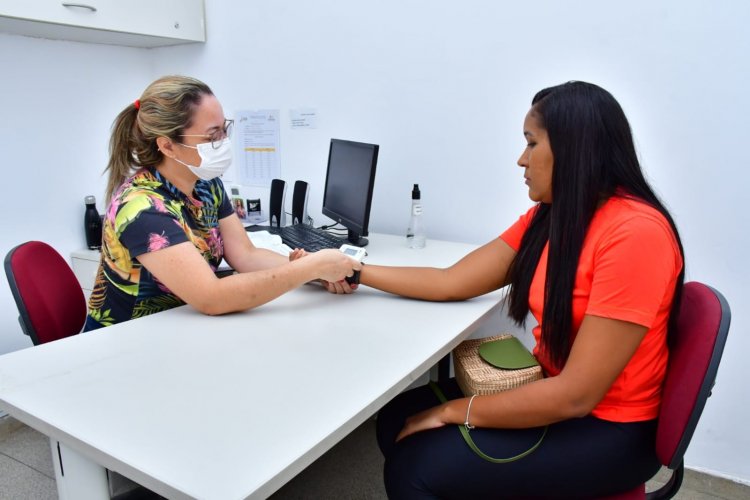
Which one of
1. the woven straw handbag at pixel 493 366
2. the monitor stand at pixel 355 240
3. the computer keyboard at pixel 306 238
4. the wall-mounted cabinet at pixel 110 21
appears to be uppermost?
the wall-mounted cabinet at pixel 110 21

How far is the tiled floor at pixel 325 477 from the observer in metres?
1.85

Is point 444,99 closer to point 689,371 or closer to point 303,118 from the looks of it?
point 303,118

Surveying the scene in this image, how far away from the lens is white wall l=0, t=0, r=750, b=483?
1.70 m

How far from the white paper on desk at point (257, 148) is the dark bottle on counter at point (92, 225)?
2.40 feet

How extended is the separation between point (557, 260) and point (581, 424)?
13.2 inches

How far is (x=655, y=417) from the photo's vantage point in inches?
42.6

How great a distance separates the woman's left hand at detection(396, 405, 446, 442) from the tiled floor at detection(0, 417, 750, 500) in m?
0.83

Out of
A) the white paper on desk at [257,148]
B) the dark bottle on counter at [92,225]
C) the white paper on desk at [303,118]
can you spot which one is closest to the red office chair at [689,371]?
the white paper on desk at [303,118]

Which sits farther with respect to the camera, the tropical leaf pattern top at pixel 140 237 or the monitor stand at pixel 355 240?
the monitor stand at pixel 355 240

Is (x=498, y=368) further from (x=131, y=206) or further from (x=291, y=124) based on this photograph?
(x=291, y=124)

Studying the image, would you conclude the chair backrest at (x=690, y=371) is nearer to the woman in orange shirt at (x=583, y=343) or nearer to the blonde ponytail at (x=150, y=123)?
the woman in orange shirt at (x=583, y=343)

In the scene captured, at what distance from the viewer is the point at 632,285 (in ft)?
3.14

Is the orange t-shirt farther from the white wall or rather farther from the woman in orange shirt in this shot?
the white wall

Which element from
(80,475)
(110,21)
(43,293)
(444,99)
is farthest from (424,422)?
(110,21)
